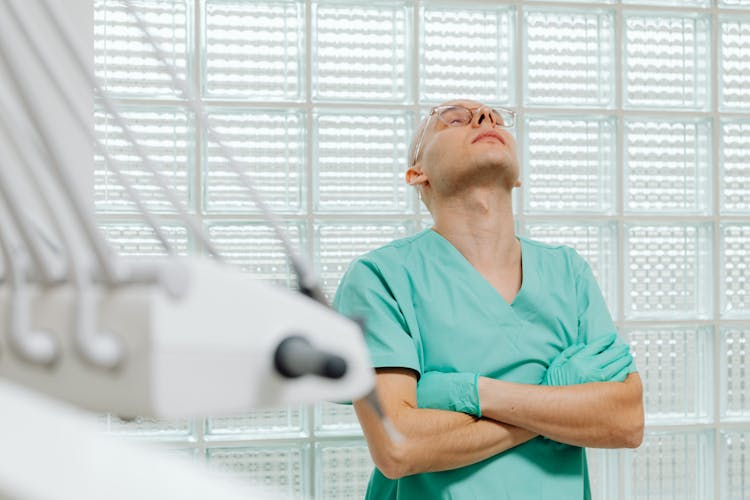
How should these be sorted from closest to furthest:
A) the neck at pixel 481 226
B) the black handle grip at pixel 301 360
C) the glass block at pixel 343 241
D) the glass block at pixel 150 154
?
the black handle grip at pixel 301 360, the neck at pixel 481 226, the glass block at pixel 150 154, the glass block at pixel 343 241

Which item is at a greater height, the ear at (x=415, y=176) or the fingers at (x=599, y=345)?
the ear at (x=415, y=176)

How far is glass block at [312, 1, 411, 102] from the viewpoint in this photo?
6.23 ft

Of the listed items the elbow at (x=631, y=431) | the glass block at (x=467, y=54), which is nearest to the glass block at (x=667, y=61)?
the glass block at (x=467, y=54)

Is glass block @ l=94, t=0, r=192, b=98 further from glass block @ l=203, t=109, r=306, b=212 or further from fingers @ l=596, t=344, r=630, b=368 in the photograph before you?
fingers @ l=596, t=344, r=630, b=368

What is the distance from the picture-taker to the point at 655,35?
81.2 inches

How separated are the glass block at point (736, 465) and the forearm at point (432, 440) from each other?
936 mm

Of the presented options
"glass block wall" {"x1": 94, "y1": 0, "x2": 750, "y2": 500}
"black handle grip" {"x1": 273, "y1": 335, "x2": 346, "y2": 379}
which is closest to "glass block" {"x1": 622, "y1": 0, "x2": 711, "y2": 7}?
"glass block wall" {"x1": 94, "y1": 0, "x2": 750, "y2": 500}

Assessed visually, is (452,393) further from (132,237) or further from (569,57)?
(569,57)

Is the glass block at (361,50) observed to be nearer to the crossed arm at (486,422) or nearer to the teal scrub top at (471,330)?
the teal scrub top at (471,330)

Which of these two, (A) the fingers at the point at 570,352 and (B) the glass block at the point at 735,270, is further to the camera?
(B) the glass block at the point at 735,270

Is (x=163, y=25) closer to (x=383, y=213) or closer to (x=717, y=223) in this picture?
(x=383, y=213)

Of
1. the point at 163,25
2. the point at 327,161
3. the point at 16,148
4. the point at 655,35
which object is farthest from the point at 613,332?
the point at 16,148

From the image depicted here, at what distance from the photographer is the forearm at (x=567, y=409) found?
1.32 m

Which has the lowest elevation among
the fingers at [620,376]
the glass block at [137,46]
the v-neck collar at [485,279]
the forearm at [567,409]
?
the forearm at [567,409]
